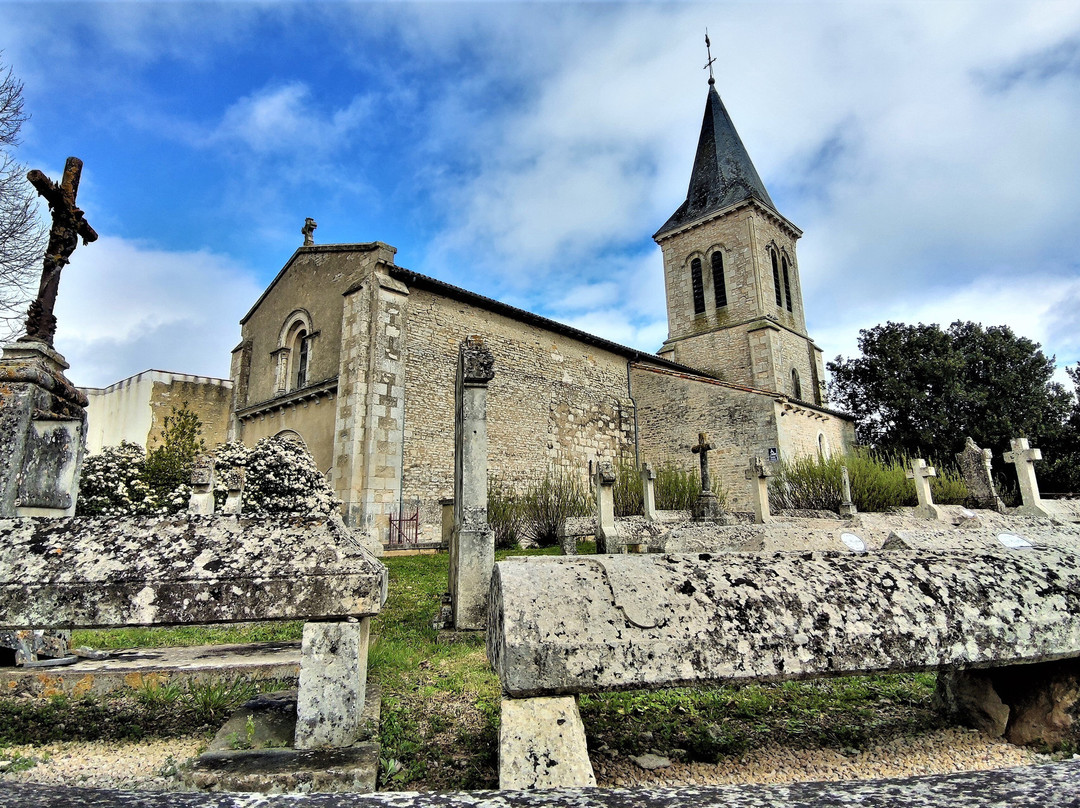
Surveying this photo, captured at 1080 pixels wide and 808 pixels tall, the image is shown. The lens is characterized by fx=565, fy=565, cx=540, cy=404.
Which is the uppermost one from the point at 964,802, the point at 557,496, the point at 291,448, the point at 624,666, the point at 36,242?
the point at 36,242

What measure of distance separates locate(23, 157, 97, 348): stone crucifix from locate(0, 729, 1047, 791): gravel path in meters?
3.44

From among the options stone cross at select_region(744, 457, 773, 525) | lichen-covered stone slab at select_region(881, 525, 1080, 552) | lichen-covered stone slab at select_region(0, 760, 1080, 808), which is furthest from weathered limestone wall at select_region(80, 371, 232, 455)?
lichen-covered stone slab at select_region(0, 760, 1080, 808)

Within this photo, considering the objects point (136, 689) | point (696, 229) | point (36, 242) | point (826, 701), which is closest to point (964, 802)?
point (826, 701)

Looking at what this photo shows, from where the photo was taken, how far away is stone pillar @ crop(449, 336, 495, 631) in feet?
17.5

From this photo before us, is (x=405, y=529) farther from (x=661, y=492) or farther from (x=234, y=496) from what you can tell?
(x=661, y=492)

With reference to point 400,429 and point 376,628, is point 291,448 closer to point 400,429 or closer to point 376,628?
point 400,429

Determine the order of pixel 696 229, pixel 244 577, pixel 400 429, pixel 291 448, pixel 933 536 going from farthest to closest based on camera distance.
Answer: pixel 696 229, pixel 400 429, pixel 291 448, pixel 933 536, pixel 244 577

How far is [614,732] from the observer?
92.0 inches

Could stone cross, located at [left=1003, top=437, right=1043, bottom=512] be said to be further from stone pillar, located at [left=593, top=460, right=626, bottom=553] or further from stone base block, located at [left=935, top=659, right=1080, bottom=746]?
stone base block, located at [left=935, top=659, right=1080, bottom=746]

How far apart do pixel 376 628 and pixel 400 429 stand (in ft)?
30.7

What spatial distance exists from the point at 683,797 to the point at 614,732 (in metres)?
1.45

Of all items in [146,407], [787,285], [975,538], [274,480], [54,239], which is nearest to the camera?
[54,239]

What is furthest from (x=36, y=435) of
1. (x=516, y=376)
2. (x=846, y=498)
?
(x=846, y=498)

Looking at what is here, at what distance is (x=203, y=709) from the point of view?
8.98ft
